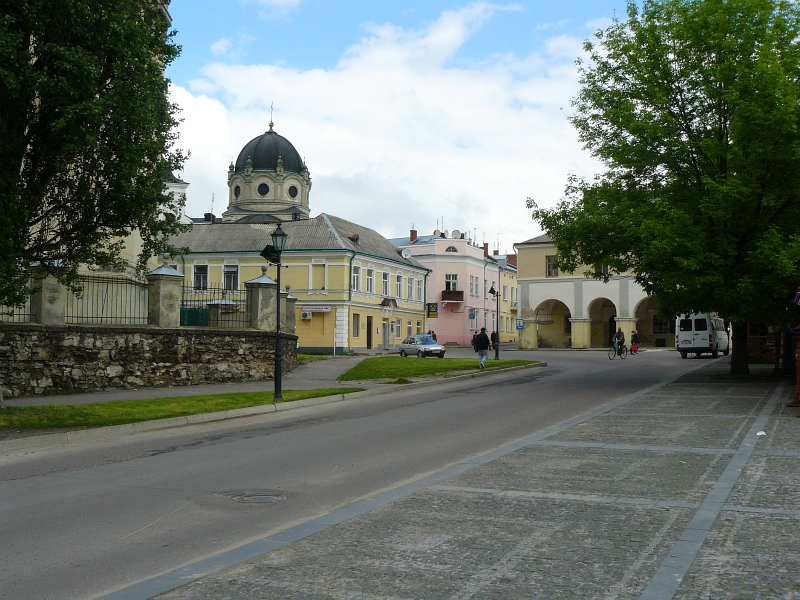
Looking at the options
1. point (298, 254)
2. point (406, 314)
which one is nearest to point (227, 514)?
point (298, 254)

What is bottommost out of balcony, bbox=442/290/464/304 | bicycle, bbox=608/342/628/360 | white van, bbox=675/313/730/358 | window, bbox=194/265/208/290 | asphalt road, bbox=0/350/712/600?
asphalt road, bbox=0/350/712/600

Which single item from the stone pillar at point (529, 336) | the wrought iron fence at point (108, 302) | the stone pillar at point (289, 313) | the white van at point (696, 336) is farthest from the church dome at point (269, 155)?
the wrought iron fence at point (108, 302)

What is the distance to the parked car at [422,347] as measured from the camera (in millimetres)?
49469

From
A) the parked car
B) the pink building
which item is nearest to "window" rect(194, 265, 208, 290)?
the parked car

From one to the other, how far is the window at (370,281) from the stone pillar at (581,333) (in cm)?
1558

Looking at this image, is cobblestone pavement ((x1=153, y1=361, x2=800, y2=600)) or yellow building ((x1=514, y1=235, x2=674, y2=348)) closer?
cobblestone pavement ((x1=153, y1=361, x2=800, y2=600))

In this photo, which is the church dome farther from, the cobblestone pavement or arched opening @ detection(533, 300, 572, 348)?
the cobblestone pavement

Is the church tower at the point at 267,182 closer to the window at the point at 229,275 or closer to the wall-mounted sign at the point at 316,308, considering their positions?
the window at the point at 229,275

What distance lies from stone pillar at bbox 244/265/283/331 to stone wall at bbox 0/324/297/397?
0.66 m

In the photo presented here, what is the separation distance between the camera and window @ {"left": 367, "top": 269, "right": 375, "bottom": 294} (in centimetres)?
6216

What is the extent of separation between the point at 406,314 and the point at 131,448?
184 ft

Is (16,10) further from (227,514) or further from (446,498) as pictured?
(446,498)

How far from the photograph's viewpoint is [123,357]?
22062 millimetres

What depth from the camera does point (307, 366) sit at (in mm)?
34469
